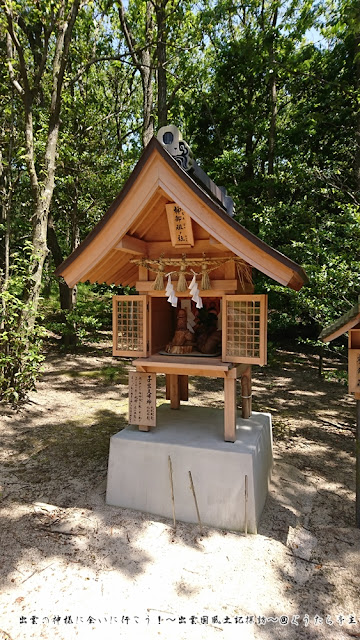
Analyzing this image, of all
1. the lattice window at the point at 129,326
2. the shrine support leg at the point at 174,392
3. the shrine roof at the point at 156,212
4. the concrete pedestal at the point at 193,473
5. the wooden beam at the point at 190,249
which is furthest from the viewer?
the shrine support leg at the point at 174,392

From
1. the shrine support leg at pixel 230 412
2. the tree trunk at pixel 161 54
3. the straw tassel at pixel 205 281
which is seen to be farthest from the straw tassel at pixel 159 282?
the tree trunk at pixel 161 54

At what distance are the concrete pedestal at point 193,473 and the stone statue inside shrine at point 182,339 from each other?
98cm

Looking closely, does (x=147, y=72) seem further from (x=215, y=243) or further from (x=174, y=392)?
(x=174, y=392)

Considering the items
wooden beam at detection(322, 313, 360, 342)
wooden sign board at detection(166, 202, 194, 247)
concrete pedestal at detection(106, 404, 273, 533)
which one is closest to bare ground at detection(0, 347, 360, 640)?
concrete pedestal at detection(106, 404, 273, 533)

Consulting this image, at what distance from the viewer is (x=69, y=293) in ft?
38.3

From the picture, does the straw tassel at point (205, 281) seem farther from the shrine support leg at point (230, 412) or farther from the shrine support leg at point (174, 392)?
the shrine support leg at point (174, 392)

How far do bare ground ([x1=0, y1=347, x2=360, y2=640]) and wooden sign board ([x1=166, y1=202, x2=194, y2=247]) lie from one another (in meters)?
2.94

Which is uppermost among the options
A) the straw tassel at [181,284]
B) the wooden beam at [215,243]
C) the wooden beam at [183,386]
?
the wooden beam at [215,243]

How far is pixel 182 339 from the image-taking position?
174 inches

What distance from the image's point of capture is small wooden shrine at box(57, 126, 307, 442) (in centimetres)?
338

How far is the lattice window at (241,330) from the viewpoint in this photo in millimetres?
3771

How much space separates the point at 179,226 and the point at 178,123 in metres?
12.9

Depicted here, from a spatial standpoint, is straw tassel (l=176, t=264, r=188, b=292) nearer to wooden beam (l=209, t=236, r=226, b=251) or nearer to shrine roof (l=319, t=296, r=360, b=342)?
wooden beam (l=209, t=236, r=226, b=251)

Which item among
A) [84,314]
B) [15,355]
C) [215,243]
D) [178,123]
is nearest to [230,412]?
[215,243]
